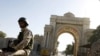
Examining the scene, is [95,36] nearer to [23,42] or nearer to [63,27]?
[63,27]

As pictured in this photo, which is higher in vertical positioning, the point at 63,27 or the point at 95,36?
the point at 63,27

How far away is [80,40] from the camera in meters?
42.9

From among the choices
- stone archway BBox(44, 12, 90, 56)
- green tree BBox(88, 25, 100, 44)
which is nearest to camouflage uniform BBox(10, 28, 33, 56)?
green tree BBox(88, 25, 100, 44)

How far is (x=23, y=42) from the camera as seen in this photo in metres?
4.38

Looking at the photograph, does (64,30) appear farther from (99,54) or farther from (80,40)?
(99,54)

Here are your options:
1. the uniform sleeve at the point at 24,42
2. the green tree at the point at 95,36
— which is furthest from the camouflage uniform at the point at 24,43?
the green tree at the point at 95,36

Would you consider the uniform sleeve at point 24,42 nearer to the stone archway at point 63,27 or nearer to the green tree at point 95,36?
the green tree at point 95,36

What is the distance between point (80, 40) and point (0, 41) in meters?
14.8

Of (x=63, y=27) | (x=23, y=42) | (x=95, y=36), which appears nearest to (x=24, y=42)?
(x=23, y=42)

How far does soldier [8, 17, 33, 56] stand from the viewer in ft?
14.3

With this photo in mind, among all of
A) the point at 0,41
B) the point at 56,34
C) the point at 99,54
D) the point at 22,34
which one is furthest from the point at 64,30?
the point at 22,34

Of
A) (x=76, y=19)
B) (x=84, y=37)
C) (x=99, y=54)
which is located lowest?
(x=99, y=54)

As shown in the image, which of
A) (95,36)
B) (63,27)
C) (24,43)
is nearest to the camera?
(24,43)

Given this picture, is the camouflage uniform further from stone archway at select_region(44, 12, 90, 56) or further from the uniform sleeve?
stone archway at select_region(44, 12, 90, 56)
